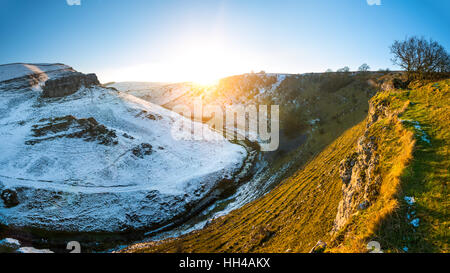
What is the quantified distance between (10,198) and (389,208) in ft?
113

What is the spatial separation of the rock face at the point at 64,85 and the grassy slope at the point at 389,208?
53.4m

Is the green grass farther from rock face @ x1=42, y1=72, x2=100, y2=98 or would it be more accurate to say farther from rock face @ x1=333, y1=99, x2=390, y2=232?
rock face @ x1=42, y1=72, x2=100, y2=98

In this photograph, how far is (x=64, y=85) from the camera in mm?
49062

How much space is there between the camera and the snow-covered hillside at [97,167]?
2136 centimetres

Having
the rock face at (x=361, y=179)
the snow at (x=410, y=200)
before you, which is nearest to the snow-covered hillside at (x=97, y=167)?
the rock face at (x=361, y=179)

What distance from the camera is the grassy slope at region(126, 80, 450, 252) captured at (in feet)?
15.7

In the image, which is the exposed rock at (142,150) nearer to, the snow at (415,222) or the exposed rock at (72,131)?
the exposed rock at (72,131)

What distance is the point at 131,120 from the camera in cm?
4272

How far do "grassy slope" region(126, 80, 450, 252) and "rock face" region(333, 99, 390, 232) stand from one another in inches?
13.2

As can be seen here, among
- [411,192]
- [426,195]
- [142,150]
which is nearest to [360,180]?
[411,192]

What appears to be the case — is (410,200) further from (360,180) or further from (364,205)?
(360,180)
